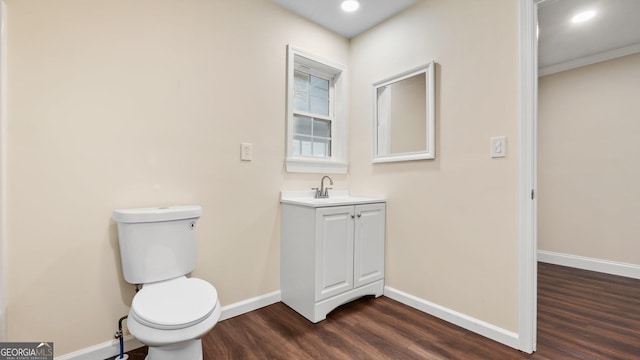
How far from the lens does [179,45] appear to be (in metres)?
1.76

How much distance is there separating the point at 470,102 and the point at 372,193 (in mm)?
1043

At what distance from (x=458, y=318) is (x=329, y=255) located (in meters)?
0.95

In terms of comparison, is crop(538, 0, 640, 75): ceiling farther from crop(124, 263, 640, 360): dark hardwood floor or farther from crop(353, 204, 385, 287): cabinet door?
crop(124, 263, 640, 360): dark hardwood floor

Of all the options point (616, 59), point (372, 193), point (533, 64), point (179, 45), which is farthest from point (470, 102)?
point (616, 59)

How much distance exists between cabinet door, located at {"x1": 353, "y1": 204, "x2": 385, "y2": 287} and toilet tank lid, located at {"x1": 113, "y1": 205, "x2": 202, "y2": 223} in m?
1.15

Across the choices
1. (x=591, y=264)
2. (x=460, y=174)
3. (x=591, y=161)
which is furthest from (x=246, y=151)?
(x=591, y=264)

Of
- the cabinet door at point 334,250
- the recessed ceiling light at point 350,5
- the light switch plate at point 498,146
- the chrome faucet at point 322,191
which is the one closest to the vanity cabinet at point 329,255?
the cabinet door at point 334,250

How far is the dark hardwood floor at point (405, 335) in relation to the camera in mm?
1546

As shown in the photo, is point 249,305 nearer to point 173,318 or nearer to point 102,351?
point 102,351

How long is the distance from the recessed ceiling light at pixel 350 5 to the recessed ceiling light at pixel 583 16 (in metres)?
1.89

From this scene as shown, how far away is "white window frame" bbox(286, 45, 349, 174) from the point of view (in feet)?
7.41

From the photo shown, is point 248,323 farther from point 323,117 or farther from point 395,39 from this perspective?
point 395,39

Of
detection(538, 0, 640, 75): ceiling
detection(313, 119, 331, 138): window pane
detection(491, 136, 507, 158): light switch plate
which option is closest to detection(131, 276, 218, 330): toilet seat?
detection(313, 119, 331, 138): window pane

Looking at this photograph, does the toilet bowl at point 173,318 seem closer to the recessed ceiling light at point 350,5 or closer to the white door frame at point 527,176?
the white door frame at point 527,176
